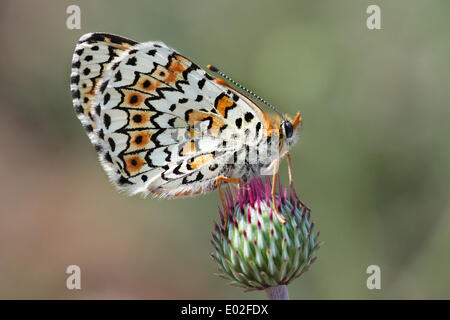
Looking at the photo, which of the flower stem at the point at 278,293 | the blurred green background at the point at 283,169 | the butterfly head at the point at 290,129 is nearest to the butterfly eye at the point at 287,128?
the butterfly head at the point at 290,129

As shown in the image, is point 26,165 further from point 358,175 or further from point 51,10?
point 358,175

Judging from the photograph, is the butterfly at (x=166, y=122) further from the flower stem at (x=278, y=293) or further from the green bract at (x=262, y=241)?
the flower stem at (x=278, y=293)

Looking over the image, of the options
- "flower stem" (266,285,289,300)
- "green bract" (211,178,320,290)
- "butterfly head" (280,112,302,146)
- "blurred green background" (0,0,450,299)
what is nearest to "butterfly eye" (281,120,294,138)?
"butterfly head" (280,112,302,146)

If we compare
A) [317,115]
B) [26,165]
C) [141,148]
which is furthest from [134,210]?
[141,148]

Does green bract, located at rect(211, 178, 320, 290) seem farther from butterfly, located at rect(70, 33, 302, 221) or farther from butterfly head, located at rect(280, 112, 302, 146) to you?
butterfly head, located at rect(280, 112, 302, 146)

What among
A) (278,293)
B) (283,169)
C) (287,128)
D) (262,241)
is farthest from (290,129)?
(283,169)

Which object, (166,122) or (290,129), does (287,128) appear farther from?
(166,122)
